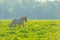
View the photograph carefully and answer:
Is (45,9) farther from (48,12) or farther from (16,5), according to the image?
(16,5)

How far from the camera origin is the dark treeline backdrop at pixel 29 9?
6310 cm

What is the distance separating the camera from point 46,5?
7456cm

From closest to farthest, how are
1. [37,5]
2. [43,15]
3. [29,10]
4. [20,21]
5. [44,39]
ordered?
[44,39] → [20,21] → [43,15] → [29,10] → [37,5]

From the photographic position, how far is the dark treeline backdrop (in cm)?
6310

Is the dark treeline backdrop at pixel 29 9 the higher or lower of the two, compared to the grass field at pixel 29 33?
lower

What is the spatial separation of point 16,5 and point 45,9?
35.1 ft

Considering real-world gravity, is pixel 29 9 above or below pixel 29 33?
below

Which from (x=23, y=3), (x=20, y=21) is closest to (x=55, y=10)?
(x=23, y=3)

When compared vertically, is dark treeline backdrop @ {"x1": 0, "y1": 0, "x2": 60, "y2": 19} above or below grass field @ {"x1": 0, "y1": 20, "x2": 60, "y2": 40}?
below

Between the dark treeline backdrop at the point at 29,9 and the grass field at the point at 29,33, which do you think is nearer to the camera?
the grass field at the point at 29,33

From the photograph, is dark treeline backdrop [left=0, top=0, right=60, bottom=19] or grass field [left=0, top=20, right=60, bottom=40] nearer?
grass field [left=0, top=20, right=60, bottom=40]

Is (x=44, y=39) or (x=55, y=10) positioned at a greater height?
(x=44, y=39)

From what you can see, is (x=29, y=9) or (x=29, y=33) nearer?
(x=29, y=33)

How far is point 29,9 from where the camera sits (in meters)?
69.1
